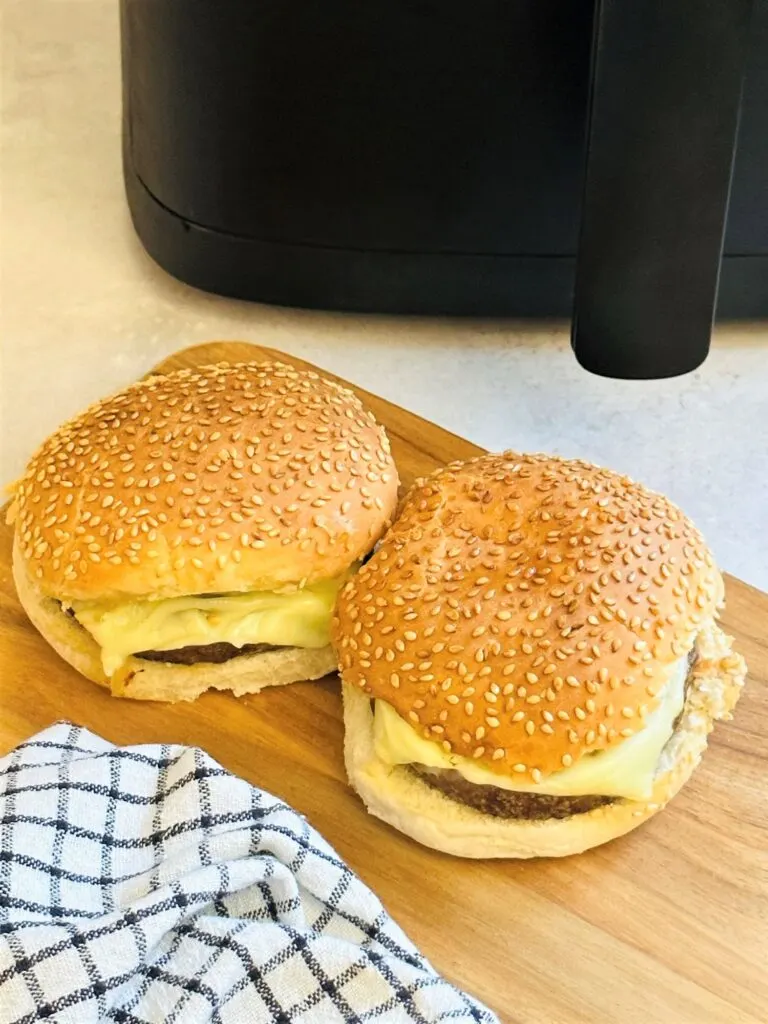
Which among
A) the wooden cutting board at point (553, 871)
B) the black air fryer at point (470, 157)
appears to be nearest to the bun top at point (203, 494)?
the wooden cutting board at point (553, 871)

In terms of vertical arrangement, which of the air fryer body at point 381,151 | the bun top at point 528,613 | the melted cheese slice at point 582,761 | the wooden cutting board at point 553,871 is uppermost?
the air fryer body at point 381,151

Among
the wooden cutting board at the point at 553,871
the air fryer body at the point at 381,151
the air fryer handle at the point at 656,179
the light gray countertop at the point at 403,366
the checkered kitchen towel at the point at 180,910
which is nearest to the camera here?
the checkered kitchen towel at the point at 180,910

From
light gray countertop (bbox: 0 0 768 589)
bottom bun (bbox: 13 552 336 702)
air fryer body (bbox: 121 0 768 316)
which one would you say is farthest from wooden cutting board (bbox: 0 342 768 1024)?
air fryer body (bbox: 121 0 768 316)

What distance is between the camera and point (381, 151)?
111 cm

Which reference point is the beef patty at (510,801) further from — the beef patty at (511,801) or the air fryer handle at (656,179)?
the air fryer handle at (656,179)

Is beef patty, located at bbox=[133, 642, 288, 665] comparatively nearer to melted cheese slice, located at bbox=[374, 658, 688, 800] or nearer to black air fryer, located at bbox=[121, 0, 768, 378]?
melted cheese slice, located at bbox=[374, 658, 688, 800]

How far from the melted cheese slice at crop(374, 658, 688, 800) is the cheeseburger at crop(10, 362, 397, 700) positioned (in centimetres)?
13

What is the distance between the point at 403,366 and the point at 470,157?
276 millimetres

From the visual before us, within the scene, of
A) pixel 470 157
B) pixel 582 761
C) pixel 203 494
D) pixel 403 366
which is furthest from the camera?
pixel 403 366

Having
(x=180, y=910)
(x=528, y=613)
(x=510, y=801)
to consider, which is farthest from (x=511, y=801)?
(x=180, y=910)

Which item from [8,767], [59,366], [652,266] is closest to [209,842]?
[8,767]

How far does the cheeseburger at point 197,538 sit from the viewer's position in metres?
0.93

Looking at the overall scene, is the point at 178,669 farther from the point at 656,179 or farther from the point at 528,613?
the point at 656,179

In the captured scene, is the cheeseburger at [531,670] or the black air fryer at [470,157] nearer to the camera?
the cheeseburger at [531,670]
